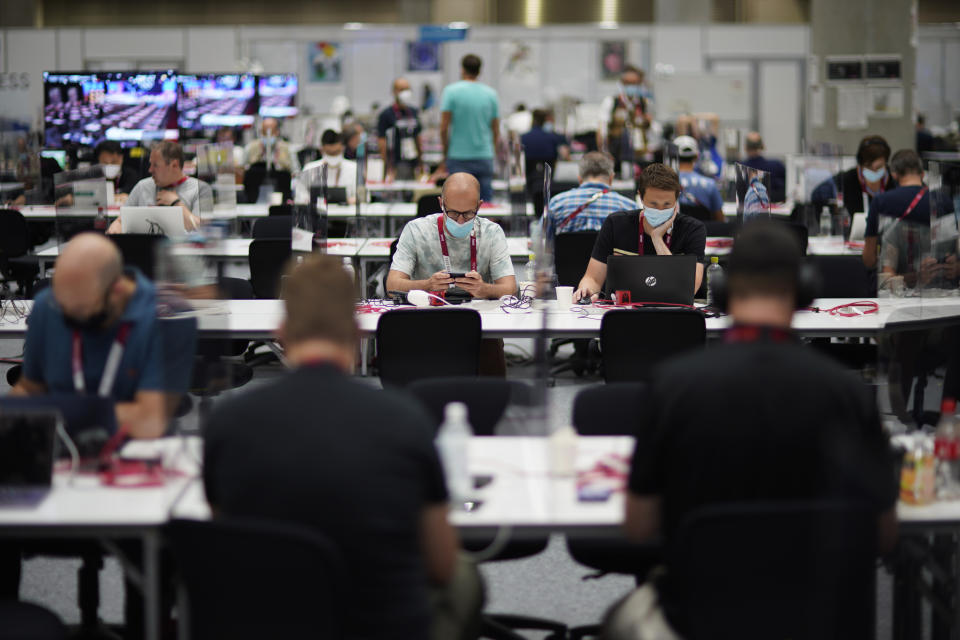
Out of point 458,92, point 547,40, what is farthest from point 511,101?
point 458,92

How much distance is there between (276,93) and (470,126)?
17.0 ft

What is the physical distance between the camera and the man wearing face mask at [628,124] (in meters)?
10.1

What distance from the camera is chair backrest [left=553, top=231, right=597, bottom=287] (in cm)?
580

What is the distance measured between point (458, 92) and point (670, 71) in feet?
27.7

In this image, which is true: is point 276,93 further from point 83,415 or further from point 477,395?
point 83,415

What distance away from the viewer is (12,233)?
7.42 m

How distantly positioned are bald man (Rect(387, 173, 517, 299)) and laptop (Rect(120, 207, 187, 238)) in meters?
1.31

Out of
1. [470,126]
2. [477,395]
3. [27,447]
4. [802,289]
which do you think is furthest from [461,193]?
[470,126]

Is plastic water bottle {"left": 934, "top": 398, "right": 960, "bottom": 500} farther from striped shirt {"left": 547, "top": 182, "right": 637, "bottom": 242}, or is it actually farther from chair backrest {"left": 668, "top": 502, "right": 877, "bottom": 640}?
striped shirt {"left": 547, "top": 182, "right": 637, "bottom": 242}

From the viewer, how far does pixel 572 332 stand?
4.19 m

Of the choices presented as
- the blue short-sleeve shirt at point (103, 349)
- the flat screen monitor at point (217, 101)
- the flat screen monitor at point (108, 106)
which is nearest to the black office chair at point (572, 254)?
the blue short-sleeve shirt at point (103, 349)

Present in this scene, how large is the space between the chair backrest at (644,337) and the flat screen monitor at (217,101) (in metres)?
8.54

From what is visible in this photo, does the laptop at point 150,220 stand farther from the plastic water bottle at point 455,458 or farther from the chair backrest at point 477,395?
the plastic water bottle at point 455,458

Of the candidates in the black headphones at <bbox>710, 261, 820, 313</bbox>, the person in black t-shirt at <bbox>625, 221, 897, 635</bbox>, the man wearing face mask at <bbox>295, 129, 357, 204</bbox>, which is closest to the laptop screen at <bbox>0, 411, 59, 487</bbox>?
the person in black t-shirt at <bbox>625, 221, 897, 635</bbox>
